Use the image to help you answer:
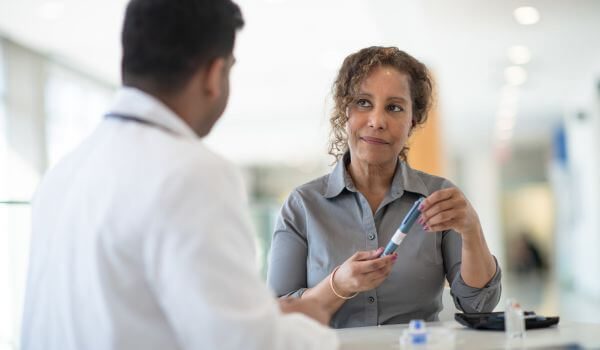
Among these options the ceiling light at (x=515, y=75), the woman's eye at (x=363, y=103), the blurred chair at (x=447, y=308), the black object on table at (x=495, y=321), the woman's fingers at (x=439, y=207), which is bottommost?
the blurred chair at (x=447, y=308)

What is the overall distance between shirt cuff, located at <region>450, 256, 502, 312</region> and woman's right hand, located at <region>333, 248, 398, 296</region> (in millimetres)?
371

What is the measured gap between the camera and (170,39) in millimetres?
1185

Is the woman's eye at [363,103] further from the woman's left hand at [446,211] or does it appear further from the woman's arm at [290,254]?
the woman's left hand at [446,211]

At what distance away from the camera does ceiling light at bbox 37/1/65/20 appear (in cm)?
715

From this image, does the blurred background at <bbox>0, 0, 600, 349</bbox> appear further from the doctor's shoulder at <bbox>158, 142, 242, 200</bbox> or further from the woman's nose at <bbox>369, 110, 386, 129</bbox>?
the doctor's shoulder at <bbox>158, 142, 242, 200</bbox>

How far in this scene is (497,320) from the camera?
172 centimetres

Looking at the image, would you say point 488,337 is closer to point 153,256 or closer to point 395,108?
point 395,108

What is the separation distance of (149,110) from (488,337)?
38.8 inches

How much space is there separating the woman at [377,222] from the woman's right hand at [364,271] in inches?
8.5

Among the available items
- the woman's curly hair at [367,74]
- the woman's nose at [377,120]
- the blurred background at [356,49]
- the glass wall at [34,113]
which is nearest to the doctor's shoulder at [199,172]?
the woman's nose at [377,120]

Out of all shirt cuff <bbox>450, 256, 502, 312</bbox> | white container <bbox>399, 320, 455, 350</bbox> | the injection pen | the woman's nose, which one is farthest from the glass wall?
white container <bbox>399, 320, 455, 350</bbox>

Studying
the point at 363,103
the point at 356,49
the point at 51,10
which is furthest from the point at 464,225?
the point at 356,49

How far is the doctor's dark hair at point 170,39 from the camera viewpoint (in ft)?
3.88

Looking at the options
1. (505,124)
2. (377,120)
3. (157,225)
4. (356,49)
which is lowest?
(505,124)
